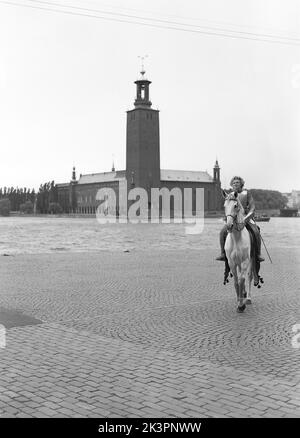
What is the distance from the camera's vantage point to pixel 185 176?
147250mm

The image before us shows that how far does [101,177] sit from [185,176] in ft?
84.2

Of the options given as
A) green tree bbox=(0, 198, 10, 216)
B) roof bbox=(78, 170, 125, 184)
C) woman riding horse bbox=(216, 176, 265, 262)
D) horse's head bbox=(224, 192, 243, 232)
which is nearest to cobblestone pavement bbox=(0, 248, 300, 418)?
woman riding horse bbox=(216, 176, 265, 262)

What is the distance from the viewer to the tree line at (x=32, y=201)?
159175mm

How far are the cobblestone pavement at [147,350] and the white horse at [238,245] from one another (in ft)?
1.45

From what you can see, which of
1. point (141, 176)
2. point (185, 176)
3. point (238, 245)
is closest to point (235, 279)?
point (238, 245)

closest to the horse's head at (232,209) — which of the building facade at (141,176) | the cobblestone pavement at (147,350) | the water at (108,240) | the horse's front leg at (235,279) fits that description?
the horse's front leg at (235,279)

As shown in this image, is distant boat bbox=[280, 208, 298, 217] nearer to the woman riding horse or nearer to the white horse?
the woman riding horse

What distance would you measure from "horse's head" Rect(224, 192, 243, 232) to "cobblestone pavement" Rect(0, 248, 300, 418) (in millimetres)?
1426

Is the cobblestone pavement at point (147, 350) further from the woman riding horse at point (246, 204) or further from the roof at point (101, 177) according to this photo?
the roof at point (101, 177)

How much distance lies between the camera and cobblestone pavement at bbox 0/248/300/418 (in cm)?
461

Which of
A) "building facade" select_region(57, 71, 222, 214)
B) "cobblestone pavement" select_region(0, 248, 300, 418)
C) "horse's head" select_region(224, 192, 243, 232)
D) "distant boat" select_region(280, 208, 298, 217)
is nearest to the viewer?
"cobblestone pavement" select_region(0, 248, 300, 418)

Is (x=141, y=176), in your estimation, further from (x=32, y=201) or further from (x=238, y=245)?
(x=238, y=245)
